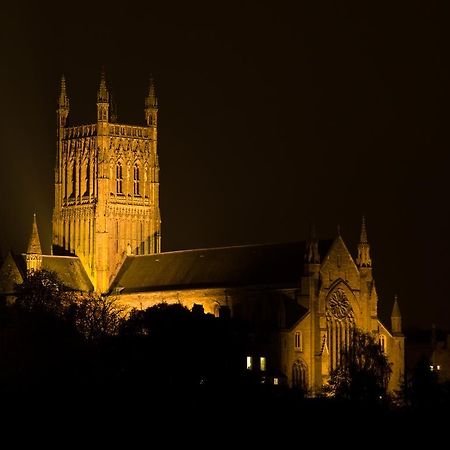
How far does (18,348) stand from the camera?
19925 cm

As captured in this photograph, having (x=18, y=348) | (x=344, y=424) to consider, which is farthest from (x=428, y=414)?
(x=18, y=348)

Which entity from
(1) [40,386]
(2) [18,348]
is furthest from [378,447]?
(2) [18,348]

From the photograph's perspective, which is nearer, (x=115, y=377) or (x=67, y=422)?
(x=67, y=422)

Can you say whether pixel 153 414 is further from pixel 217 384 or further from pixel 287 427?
pixel 217 384

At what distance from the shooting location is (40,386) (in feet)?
600

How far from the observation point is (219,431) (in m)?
170

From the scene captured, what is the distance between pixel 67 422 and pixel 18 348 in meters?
31.0

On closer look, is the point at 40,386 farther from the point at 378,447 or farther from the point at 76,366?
the point at 378,447

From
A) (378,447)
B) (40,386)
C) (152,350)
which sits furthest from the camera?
(152,350)

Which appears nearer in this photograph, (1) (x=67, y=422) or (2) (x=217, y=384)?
(1) (x=67, y=422)

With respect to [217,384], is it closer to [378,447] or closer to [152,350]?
[152,350]

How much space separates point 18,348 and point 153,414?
89.5 ft

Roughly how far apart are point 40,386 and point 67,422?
14244mm

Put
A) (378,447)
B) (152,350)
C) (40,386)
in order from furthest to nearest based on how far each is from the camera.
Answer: (152,350) → (40,386) → (378,447)
